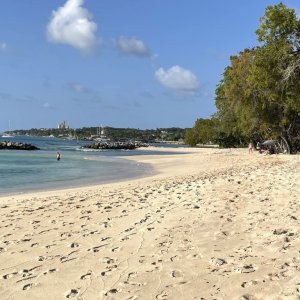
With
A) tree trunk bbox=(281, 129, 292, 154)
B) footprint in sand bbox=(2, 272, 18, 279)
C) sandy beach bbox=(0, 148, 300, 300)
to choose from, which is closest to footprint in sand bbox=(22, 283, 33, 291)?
sandy beach bbox=(0, 148, 300, 300)

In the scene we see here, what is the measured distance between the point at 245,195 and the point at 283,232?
16.7 ft

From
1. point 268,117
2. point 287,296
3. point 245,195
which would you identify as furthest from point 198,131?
point 287,296

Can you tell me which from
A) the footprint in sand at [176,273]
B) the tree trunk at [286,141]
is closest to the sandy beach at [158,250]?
the footprint in sand at [176,273]

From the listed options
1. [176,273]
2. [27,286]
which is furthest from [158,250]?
[27,286]

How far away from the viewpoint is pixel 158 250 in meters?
7.39

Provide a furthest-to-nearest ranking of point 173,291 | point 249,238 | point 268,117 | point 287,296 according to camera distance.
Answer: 1. point 268,117
2. point 249,238
3. point 173,291
4. point 287,296

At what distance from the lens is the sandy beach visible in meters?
5.65

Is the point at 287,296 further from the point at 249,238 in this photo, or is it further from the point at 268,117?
the point at 268,117

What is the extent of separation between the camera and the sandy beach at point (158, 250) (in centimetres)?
565

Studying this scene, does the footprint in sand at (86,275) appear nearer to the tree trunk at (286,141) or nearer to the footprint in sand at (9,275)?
the footprint in sand at (9,275)

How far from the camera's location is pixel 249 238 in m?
7.75

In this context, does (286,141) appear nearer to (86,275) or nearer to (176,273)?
(176,273)

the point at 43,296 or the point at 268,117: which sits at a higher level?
the point at 268,117

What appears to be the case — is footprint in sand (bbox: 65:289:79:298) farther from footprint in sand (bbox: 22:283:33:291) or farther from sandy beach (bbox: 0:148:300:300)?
footprint in sand (bbox: 22:283:33:291)
